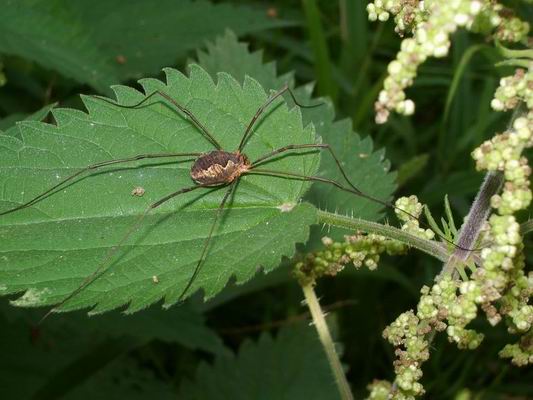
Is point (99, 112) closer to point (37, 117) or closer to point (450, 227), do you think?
point (37, 117)

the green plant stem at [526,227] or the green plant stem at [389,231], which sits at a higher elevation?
the green plant stem at [389,231]

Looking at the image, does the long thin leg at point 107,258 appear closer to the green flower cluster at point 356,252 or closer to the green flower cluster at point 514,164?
the green flower cluster at point 356,252

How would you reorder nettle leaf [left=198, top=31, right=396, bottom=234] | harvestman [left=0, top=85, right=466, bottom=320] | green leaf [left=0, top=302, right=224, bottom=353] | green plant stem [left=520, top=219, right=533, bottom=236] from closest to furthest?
green plant stem [left=520, top=219, right=533, bottom=236]
harvestman [left=0, top=85, right=466, bottom=320]
nettle leaf [left=198, top=31, right=396, bottom=234]
green leaf [left=0, top=302, right=224, bottom=353]

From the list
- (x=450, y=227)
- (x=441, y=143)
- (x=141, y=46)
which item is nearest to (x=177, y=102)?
(x=450, y=227)

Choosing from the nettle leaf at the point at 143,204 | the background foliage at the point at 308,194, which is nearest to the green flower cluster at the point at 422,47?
the nettle leaf at the point at 143,204

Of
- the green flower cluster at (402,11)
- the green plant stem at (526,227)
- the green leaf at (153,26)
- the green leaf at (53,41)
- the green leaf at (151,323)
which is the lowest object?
the green plant stem at (526,227)

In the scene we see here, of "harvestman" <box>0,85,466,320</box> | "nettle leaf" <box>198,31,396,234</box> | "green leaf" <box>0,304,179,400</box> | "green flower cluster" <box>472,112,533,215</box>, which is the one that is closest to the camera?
"green flower cluster" <box>472,112,533,215</box>

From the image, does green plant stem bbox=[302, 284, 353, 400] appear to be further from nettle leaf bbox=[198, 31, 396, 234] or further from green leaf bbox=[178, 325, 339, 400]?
green leaf bbox=[178, 325, 339, 400]

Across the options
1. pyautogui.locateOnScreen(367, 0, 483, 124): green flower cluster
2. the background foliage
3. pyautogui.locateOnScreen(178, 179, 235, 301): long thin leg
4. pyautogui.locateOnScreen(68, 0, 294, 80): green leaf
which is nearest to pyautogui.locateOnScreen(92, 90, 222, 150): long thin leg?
pyautogui.locateOnScreen(178, 179, 235, 301): long thin leg
